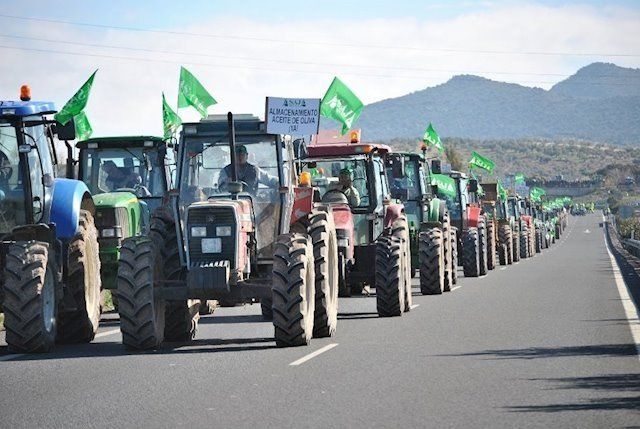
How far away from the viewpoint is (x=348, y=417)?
1100cm

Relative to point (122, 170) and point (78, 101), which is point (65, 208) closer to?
point (122, 170)

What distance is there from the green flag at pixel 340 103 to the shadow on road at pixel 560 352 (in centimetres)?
2150

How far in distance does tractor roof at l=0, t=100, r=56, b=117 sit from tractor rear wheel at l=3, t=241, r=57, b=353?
155 centimetres

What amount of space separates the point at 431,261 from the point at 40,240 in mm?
11925

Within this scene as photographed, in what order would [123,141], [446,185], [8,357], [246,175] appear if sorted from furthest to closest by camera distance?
[446,185]
[123,141]
[246,175]
[8,357]

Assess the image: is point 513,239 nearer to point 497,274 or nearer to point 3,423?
point 497,274

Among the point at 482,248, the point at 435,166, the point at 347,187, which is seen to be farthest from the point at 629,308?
the point at 482,248

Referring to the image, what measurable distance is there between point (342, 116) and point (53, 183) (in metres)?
20.5

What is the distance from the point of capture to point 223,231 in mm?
16484

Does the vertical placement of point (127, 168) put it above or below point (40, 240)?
above

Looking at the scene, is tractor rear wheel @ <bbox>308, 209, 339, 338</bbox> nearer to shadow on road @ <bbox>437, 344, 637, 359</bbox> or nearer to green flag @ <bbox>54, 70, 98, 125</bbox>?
shadow on road @ <bbox>437, 344, 637, 359</bbox>

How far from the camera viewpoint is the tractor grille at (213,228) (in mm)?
16453

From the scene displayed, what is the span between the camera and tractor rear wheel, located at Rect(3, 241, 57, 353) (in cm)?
1572

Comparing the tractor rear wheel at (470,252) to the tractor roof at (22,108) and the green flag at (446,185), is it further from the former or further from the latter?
the tractor roof at (22,108)
